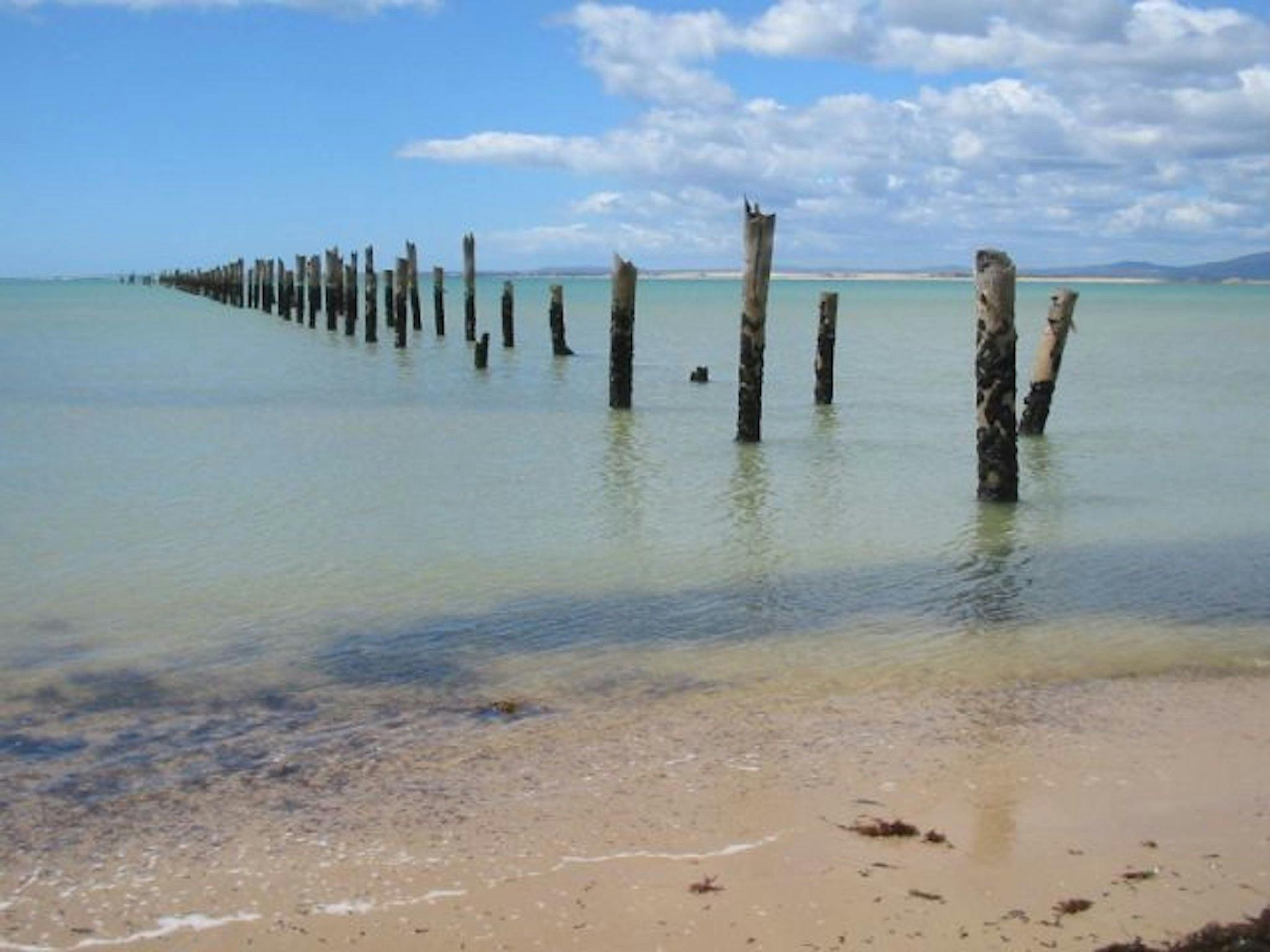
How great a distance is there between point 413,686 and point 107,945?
2495 millimetres

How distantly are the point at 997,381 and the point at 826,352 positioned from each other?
8.79 metres

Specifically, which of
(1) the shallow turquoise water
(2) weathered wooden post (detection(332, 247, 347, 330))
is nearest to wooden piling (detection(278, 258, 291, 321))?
(2) weathered wooden post (detection(332, 247, 347, 330))

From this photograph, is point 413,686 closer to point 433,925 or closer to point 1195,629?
point 433,925

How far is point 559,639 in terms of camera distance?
696cm

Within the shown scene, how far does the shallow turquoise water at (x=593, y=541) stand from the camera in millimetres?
6648

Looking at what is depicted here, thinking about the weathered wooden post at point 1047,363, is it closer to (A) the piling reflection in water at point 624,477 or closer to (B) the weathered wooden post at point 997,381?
(B) the weathered wooden post at point 997,381

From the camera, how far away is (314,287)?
4450 cm

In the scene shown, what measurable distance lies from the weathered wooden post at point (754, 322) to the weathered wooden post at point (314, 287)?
29082mm

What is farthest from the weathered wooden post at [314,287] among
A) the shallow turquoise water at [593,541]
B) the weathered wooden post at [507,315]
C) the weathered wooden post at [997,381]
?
the weathered wooden post at [997,381]

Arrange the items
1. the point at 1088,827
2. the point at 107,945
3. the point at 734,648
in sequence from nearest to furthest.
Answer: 1. the point at 107,945
2. the point at 1088,827
3. the point at 734,648

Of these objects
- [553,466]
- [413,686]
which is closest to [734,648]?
[413,686]

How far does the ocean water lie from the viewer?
6.43 m

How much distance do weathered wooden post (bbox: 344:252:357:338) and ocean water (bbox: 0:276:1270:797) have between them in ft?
53.6

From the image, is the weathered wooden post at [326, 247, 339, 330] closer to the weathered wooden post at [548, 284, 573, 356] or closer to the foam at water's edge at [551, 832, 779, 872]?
the weathered wooden post at [548, 284, 573, 356]
